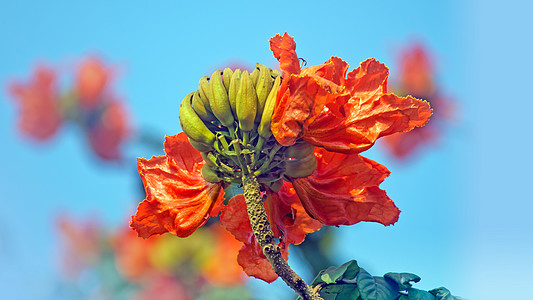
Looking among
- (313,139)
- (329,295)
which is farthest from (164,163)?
(329,295)

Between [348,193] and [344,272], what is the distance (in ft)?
0.68

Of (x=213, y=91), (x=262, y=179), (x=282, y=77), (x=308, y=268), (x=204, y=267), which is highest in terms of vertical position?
(x=204, y=267)

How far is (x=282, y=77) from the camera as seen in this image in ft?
4.38

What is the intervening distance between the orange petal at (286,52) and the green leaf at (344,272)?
498mm

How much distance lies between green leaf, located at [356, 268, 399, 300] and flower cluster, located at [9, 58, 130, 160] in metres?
4.72

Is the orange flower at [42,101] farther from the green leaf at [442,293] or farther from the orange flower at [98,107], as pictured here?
the green leaf at [442,293]

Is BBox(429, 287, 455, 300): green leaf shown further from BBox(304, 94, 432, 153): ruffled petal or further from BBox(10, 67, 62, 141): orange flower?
BBox(10, 67, 62, 141): orange flower

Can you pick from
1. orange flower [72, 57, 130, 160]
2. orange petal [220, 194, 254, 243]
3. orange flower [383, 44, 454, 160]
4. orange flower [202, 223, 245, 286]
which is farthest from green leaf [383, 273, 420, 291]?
orange flower [72, 57, 130, 160]

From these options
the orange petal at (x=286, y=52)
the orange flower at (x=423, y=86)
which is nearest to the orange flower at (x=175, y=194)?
the orange petal at (x=286, y=52)

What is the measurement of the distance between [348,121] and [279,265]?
0.37 metres

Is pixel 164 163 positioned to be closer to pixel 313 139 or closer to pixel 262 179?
pixel 262 179

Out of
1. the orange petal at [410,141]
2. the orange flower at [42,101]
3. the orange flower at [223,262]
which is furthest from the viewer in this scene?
the orange flower at [42,101]

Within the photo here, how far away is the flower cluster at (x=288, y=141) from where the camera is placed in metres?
1.26

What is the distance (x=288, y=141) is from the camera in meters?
1.23
